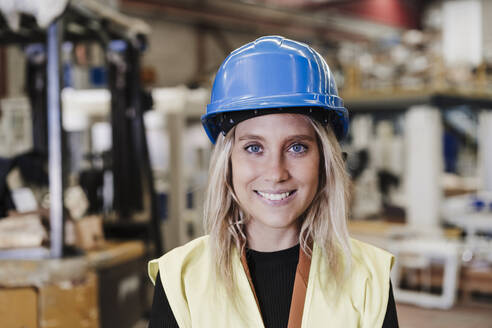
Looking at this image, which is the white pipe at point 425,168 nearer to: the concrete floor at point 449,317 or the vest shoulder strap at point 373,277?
the concrete floor at point 449,317

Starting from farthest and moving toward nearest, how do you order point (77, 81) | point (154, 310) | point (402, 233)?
1. point (77, 81)
2. point (402, 233)
3. point (154, 310)

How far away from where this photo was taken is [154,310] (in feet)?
4.72

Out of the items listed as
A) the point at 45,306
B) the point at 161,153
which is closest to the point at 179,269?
the point at 45,306

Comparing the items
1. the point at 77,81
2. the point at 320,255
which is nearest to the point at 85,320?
the point at 320,255

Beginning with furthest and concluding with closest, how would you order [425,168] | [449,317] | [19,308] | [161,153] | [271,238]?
[425,168] → [161,153] → [449,317] → [19,308] → [271,238]

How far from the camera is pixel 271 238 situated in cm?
153

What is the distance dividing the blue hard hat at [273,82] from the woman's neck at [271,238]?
321 mm

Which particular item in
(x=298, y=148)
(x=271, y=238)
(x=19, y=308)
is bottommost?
(x=19, y=308)

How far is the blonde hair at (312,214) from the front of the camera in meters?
1.48

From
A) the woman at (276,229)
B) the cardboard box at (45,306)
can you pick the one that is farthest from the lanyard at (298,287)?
the cardboard box at (45,306)

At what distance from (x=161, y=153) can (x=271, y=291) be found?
578 centimetres

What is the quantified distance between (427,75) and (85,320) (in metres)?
6.42

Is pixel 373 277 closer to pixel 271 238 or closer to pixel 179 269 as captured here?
pixel 271 238

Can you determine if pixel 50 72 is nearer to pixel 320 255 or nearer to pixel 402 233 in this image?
pixel 320 255
